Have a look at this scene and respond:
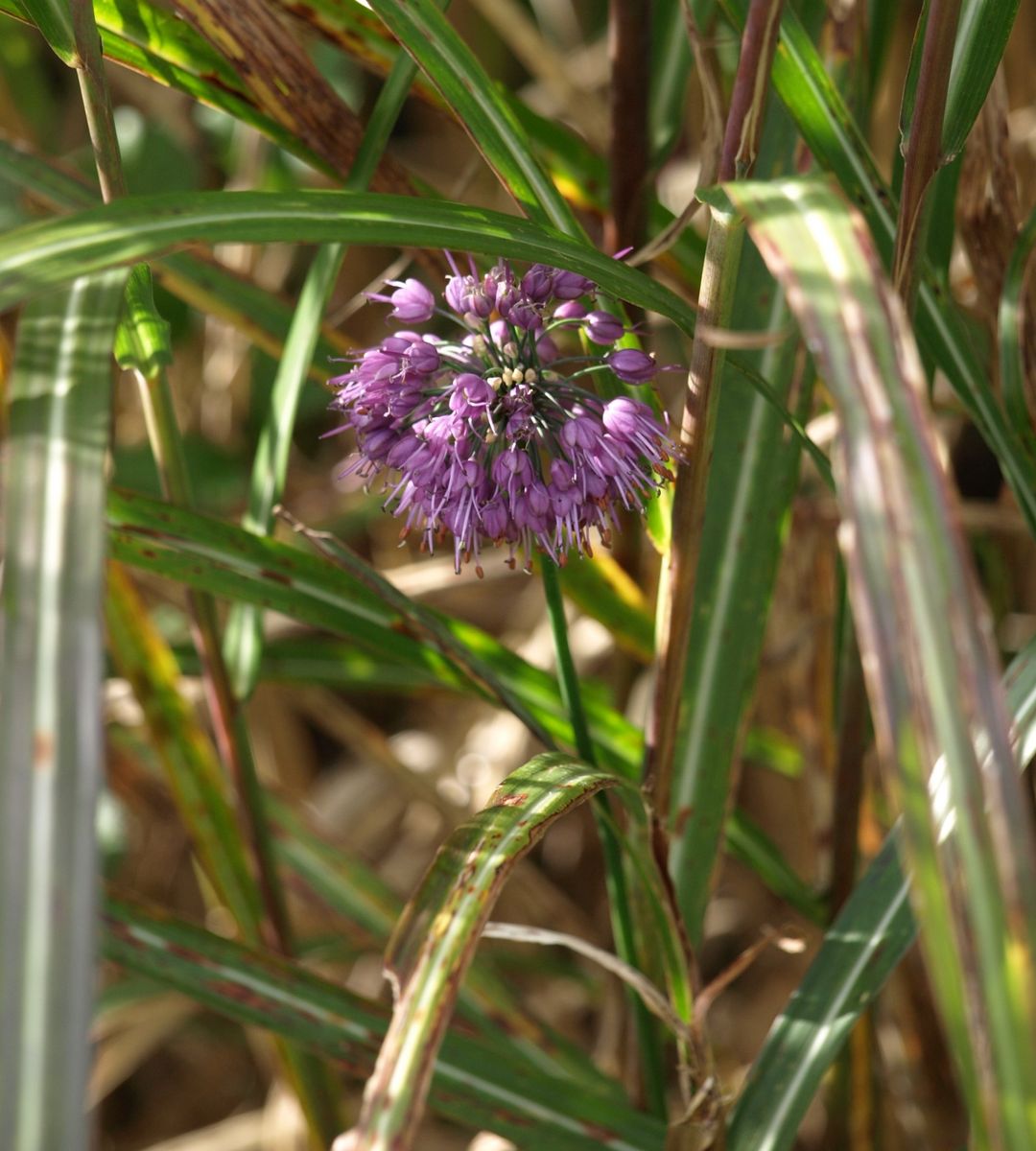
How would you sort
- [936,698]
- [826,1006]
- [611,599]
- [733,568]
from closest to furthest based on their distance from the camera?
[936,698] < [826,1006] < [733,568] < [611,599]

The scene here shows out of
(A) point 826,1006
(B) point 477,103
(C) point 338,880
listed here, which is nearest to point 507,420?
(B) point 477,103

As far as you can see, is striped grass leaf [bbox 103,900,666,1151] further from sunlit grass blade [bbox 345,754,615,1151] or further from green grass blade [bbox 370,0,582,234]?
green grass blade [bbox 370,0,582,234]

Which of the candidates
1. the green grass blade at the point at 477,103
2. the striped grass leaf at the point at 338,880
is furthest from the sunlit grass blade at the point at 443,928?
the striped grass leaf at the point at 338,880

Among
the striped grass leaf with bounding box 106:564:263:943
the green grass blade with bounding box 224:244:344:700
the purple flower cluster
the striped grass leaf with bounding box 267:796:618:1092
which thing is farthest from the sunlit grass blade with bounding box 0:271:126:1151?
the striped grass leaf with bounding box 267:796:618:1092

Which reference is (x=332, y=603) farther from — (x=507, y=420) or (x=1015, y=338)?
(x=1015, y=338)

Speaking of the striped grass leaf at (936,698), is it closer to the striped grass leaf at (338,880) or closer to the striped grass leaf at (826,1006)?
the striped grass leaf at (826,1006)

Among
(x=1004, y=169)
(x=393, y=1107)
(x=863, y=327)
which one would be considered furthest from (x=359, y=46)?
(x=393, y=1107)

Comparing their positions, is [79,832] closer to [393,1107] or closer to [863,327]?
[393,1107]
